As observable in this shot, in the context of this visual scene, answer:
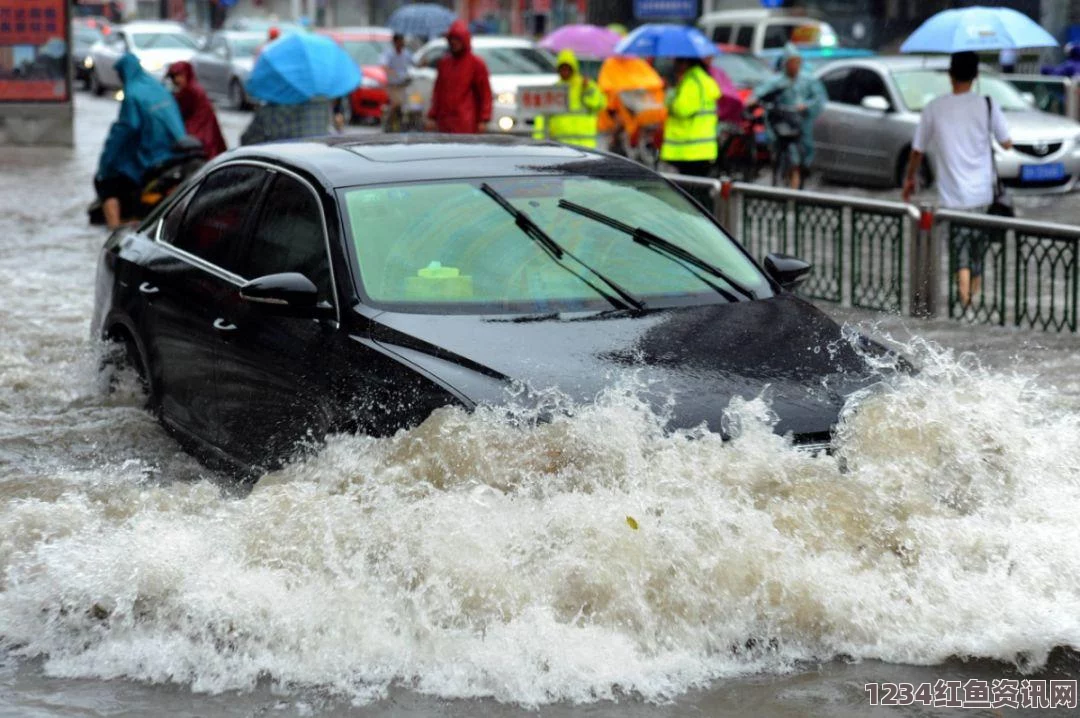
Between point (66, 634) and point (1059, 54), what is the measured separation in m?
31.9

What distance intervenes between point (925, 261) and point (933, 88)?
9.88m

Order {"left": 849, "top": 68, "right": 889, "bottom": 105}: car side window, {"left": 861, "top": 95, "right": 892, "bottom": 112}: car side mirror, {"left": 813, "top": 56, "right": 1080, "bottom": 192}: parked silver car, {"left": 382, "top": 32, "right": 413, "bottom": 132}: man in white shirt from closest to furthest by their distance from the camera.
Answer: {"left": 813, "top": 56, "right": 1080, "bottom": 192}: parked silver car, {"left": 861, "top": 95, "right": 892, "bottom": 112}: car side mirror, {"left": 849, "top": 68, "right": 889, "bottom": 105}: car side window, {"left": 382, "top": 32, "right": 413, "bottom": 132}: man in white shirt

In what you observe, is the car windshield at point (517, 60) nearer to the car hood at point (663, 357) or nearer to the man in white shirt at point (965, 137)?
the man in white shirt at point (965, 137)

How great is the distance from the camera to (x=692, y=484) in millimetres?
5340

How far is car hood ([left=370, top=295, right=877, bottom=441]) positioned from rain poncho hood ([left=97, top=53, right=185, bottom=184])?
10.0m

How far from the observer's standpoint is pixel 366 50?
3519 centimetres

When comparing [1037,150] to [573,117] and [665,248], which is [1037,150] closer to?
[573,117]

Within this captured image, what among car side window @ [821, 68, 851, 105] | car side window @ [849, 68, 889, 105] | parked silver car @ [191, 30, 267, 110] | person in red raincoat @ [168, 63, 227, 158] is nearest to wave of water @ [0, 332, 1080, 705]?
person in red raincoat @ [168, 63, 227, 158]

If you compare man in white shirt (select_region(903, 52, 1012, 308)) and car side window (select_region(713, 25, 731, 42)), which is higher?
car side window (select_region(713, 25, 731, 42))

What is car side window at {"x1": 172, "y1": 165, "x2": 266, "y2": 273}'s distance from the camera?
7.30 m

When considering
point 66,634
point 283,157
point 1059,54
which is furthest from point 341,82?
point 1059,54

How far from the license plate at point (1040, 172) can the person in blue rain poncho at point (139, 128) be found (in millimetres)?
8724

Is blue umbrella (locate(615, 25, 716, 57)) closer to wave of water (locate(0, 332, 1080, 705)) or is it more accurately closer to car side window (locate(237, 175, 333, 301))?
car side window (locate(237, 175, 333, 301))

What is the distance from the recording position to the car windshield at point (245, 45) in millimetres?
37625
